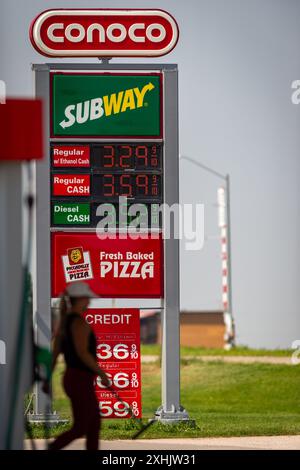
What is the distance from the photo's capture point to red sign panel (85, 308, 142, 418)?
64.3 feet

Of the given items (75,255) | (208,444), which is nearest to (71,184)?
(75,255)

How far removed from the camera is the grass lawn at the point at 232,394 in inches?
958

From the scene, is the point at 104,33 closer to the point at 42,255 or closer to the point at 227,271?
the point at 42,255

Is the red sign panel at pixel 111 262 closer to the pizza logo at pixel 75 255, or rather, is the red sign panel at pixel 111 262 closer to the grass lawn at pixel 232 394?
the pizza logo at pixel 75 255

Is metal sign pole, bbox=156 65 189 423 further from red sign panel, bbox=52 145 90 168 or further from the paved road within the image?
the paved road

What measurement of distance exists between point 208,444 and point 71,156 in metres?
4.56

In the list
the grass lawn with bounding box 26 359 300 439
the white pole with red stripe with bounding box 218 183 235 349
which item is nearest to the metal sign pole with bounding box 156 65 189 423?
the grass lawn with bounding box 26 359 300 439

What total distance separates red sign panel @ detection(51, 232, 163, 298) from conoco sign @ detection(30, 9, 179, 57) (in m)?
2.64

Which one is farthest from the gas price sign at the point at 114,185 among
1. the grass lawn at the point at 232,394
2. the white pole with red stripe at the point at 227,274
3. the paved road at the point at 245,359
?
the white pole with red stripe at the point at 227,274

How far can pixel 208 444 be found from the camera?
1789cm
